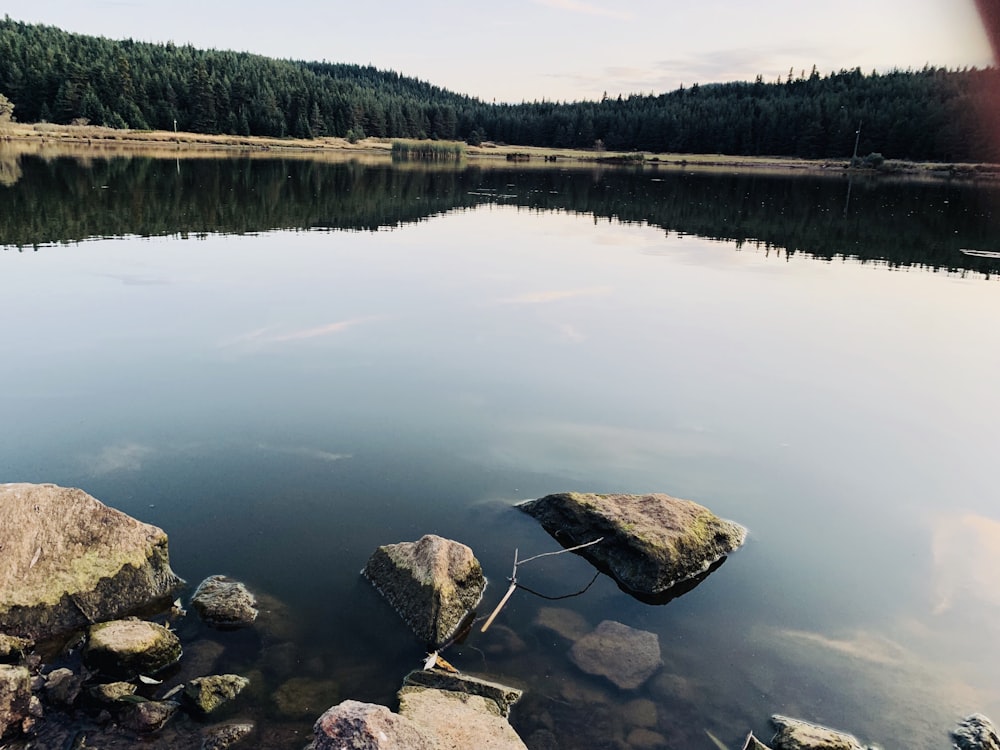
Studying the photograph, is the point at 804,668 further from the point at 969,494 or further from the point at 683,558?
the point at 969,494

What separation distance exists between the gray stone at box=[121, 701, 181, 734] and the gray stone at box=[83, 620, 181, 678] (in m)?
0.55

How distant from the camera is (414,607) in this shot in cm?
905

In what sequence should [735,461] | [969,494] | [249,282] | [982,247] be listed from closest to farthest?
[969,494]
[735,461]
[249,282]
[982,247]

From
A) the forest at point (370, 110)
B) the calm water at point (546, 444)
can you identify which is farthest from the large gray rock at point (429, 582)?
the forest at point (370, 110)

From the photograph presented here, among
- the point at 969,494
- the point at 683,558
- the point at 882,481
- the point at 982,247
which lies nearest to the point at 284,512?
the point at 683,558

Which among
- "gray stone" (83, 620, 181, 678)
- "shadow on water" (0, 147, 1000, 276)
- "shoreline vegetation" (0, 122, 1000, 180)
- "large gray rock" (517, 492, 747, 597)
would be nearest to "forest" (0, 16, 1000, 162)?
"shoreline vegetation" (0, 122, 1000, 180)

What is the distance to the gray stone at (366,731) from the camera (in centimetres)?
575

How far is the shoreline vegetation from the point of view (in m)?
119

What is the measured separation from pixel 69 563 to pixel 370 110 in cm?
19197

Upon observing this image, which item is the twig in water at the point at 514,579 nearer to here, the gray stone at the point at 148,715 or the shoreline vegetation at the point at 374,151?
the gray stone at the point at 148,715

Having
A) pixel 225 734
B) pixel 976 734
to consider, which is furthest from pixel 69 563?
pixel 976 734

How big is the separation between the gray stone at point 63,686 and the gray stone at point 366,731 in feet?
11.1

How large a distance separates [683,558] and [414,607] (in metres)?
4.28

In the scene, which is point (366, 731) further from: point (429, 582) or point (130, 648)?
point (130, 648)
